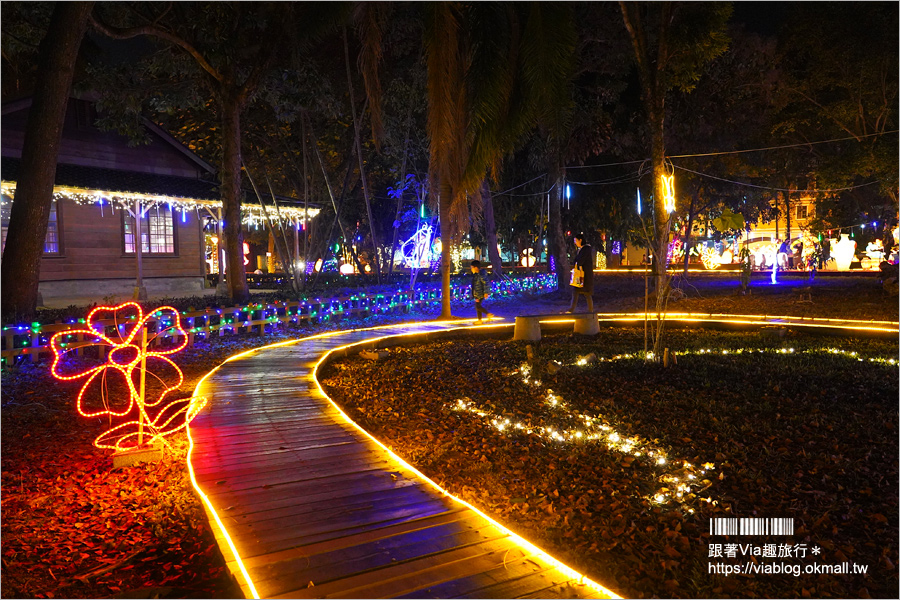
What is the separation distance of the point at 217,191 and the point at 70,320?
1257 cm

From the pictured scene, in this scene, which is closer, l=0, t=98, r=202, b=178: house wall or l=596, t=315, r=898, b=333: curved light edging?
l=596, t=315, r=898, b=333: curved light edging

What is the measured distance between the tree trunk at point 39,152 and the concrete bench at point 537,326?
9.51m

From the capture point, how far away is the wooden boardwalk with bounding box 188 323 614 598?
353 cm

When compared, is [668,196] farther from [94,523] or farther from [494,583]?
[94,523]

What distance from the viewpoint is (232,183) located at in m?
17.8

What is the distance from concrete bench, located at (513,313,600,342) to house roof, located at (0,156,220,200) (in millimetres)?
13852

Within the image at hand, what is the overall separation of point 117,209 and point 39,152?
12.2 meters

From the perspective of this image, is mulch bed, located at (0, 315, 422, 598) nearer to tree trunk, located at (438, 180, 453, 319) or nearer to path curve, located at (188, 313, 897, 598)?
path curve, located at (188, 313, 897, 598)

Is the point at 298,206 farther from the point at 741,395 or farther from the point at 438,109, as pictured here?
the point at 741,395

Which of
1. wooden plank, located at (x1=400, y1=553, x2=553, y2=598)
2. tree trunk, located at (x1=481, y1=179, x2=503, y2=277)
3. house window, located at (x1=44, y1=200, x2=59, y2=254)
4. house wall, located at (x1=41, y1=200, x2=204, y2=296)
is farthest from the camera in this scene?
tree trunk, located at (x1=481, y1=179, x2=503, y2=277)

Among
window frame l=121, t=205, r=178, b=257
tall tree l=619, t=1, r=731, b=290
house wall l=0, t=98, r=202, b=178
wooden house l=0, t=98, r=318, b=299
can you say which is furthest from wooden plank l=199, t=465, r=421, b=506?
house wall l=0, t=98, r=202, b=178

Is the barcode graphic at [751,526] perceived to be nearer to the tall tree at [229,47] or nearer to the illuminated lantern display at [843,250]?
the tall tree at [229,47]

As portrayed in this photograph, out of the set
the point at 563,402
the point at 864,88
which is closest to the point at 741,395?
the point at 563,402

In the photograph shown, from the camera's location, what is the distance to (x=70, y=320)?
39.4 feet
